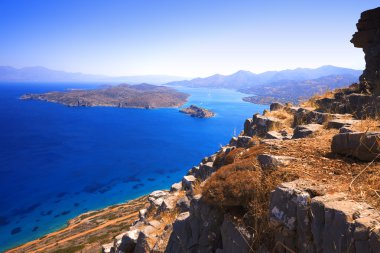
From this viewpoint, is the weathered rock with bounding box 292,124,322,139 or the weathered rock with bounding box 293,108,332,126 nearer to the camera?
the weathered rock with bounding box 292,124,322,139

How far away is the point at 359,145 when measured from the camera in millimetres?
6832

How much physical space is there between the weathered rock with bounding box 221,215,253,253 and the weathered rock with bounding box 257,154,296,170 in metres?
1.69

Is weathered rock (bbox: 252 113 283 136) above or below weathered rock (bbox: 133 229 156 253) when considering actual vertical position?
above

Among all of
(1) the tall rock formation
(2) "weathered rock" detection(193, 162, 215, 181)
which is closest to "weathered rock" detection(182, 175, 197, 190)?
(2) "weathered rock" detection(193, 162, 215, 181)

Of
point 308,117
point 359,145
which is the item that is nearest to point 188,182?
point 308,117

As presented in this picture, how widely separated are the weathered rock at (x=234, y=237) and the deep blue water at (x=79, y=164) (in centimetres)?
2367

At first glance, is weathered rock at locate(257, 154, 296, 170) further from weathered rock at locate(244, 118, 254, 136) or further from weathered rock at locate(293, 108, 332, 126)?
weathered rock at locate(244, 118, 254, 136)

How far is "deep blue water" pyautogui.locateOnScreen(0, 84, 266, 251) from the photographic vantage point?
70.8 m

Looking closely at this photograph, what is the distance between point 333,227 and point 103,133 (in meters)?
162

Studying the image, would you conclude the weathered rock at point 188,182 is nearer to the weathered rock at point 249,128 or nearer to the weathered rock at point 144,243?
the weathered rock at point 249,128

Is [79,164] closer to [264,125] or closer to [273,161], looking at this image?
[264,125]

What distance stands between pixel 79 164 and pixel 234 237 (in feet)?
355

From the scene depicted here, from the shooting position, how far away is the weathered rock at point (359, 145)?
6586mm

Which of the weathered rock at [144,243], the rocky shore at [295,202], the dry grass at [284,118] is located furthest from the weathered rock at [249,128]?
the weathered rock at [144,243]
